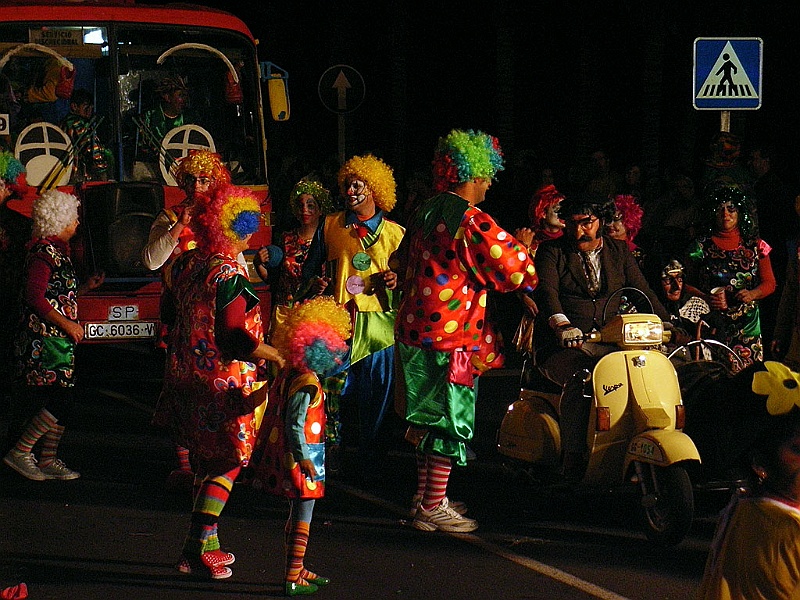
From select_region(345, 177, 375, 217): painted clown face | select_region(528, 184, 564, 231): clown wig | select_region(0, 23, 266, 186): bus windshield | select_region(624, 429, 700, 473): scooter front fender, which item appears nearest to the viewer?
select_region(624, 429, 700, 473): scooter front fender

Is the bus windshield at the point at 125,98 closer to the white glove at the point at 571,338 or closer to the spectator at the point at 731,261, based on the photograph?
the spectator at the point at 731,261

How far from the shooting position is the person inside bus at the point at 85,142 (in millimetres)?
13047

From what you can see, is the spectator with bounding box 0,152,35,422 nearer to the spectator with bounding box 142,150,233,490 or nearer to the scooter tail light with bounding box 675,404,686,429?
the spectator with bounding box 142,150,233,490

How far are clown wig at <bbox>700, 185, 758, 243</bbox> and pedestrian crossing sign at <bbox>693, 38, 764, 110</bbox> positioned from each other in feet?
8.29

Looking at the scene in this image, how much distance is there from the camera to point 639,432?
7402mm

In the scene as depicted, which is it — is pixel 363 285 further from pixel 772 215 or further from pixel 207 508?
pixel 772 215

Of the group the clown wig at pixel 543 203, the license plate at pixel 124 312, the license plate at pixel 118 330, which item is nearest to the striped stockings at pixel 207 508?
the clown wig at pixel 543 203

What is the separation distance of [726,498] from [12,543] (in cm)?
381

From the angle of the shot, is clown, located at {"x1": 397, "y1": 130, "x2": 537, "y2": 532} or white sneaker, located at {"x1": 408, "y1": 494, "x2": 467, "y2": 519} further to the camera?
white sneaker, located at {"x1": 408, "y1": 494, "x2": 467, "y2": 519}

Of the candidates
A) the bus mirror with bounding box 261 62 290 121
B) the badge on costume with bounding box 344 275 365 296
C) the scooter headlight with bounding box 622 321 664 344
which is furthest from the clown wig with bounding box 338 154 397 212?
the bus mirror with bounding box 261 62 290 121

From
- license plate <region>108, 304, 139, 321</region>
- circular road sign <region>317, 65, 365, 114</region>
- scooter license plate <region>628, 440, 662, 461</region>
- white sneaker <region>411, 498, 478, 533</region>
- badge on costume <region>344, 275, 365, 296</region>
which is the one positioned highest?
circular road sign <region>317, 65, 365, 114</region>

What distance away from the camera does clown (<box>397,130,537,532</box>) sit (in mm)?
7574

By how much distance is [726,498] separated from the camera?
8.12 metres

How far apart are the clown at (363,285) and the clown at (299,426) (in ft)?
8.44
